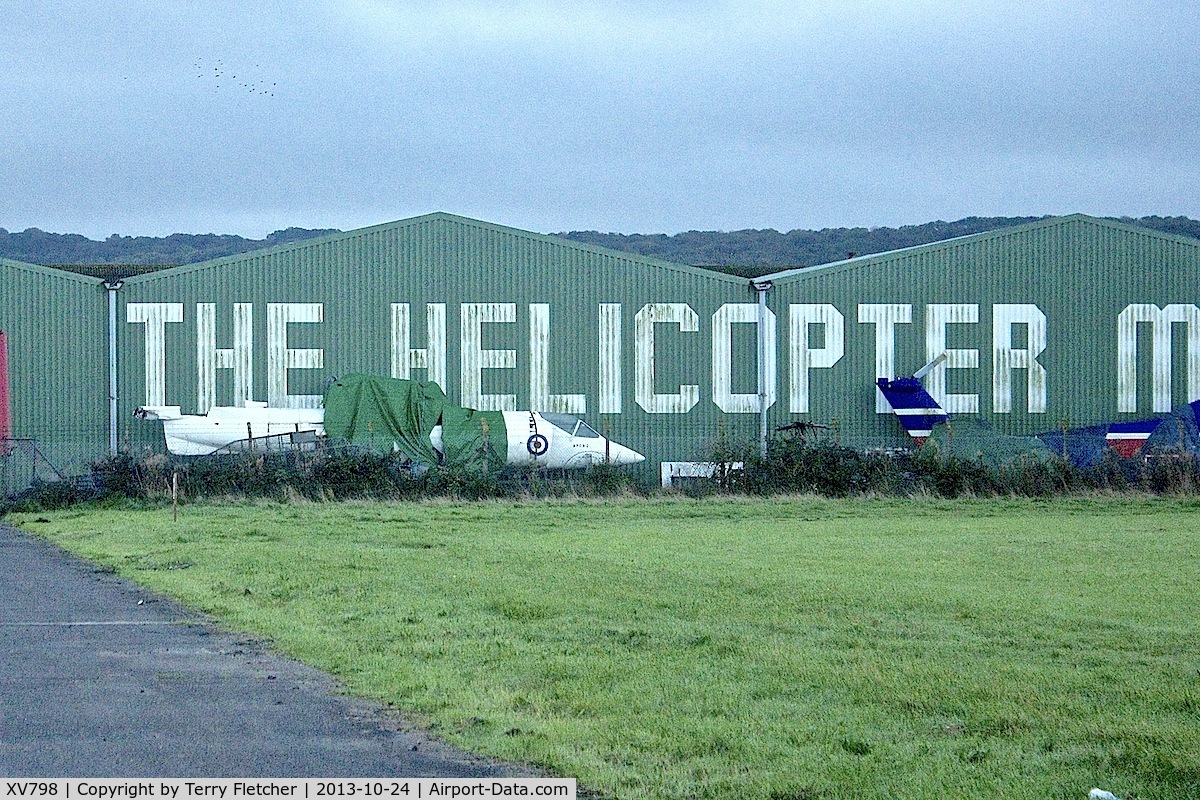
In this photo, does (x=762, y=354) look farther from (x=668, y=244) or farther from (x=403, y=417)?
(x=668, y=244)

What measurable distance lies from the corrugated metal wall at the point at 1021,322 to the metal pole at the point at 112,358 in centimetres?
1689

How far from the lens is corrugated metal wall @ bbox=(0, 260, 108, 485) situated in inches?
1436

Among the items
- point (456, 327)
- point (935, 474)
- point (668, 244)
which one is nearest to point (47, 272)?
point (456, 327)

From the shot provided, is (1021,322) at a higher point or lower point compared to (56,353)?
higher

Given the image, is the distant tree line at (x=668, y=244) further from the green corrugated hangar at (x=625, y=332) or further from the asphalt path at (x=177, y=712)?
the asphalt path at (x=177, y=712)

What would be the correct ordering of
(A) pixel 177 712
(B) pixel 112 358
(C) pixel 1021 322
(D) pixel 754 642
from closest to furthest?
(A) pixel 177 712 → (D) pixel 754 642 → (B) pixel 112 358 → (C) pixel 1021 322

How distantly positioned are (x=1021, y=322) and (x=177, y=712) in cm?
3371

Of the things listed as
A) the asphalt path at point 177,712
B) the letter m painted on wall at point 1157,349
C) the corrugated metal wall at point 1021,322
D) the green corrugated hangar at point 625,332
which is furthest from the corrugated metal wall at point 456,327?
the asphalt path at point 177,712

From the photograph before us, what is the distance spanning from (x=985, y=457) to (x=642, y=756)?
26.2 metres

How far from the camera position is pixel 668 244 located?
415 feet

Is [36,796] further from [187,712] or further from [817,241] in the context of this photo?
[817,241]

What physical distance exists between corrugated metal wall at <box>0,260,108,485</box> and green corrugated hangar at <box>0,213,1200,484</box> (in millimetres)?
50

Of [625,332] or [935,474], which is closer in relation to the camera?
[935,474]

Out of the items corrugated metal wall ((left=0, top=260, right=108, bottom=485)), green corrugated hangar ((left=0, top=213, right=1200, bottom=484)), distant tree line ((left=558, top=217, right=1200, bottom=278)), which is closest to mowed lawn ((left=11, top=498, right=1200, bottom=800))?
corrugated metal wall ((left=0, top=260, right=108, bottom=485))
